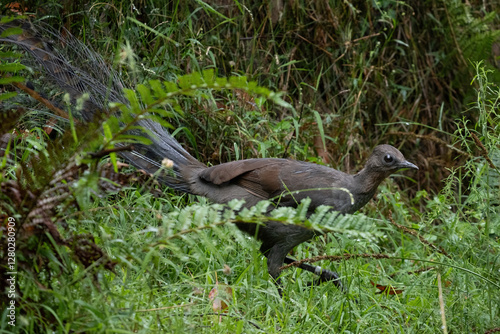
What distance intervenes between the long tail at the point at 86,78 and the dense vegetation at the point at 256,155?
0.11 meters

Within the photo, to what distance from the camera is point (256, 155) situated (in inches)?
226

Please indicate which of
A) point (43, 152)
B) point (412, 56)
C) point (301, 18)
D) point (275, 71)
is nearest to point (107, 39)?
point (275, 71)

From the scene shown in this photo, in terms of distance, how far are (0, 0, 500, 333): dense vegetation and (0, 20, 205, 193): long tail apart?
0.38 feet

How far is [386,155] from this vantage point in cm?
484

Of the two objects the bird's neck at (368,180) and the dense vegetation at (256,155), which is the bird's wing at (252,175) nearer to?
the dense vegetation at (256,155)

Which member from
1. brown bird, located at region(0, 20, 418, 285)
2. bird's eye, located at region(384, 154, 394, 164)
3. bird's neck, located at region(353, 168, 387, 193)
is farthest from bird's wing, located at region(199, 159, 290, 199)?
bird's eye, located at region(384, 154, 394, 164)

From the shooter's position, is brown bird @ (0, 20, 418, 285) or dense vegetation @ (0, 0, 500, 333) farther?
brown bird @ (0, 20, 418, 285)

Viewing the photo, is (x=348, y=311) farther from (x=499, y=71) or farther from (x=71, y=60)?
(x=499, y=71)

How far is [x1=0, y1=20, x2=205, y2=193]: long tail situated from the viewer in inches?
161

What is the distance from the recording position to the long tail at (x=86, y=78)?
410 centimetres

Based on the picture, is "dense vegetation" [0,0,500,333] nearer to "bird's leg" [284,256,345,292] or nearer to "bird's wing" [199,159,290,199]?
"bird's leg" [284,256,345,292]

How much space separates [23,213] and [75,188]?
208 mm

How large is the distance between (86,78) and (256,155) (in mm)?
1866

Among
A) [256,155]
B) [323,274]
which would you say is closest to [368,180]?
[323,274]
